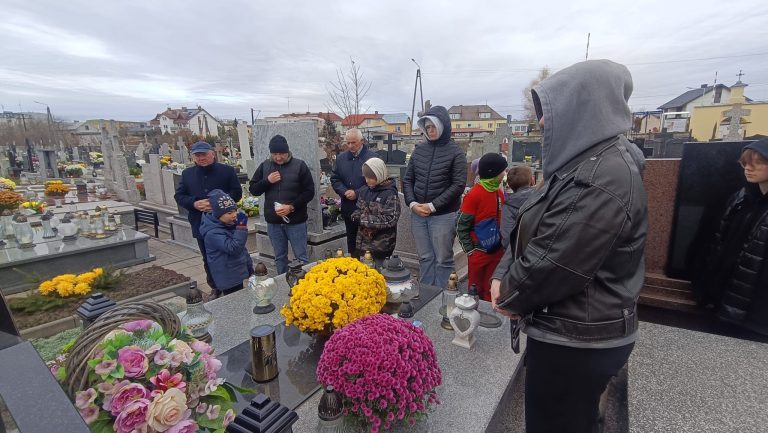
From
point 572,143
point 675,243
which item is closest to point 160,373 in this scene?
point 572,143

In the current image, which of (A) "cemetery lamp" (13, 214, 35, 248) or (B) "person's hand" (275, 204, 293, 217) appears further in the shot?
(A) "cemetery lamp" (13, 214, 35, 248)

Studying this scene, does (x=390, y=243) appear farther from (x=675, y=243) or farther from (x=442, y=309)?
(x=675, y=243)

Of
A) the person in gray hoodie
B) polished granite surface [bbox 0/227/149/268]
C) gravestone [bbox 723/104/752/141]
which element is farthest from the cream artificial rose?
gravestone [bbox 723/104/752/141]

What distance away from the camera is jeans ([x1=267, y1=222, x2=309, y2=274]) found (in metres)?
4.49

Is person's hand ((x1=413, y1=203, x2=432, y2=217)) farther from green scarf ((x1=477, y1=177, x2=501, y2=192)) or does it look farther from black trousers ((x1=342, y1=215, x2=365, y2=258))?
black trousers ((x1=342, y1=215, x2=365, y2=258))

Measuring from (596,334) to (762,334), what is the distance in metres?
2.06

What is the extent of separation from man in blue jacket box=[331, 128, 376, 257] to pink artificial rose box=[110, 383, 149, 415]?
11.3 ft

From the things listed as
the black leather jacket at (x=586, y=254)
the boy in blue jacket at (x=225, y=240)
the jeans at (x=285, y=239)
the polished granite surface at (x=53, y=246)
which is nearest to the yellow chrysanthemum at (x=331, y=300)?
the black leather jacket at (x=586, y=254)

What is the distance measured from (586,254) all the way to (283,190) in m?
3.63

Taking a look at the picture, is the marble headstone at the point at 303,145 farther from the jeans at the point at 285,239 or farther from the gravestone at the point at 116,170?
the gravestone at the point at 116,170

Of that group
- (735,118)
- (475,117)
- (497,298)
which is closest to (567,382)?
(497,298)

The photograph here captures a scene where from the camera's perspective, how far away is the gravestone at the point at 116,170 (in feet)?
33.7

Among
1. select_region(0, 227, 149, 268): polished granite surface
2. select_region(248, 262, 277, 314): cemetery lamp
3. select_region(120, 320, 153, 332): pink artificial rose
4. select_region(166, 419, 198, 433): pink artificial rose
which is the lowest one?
select_region(0, 227, 149, 268): polished granite surface

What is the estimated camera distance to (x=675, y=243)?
3346 mm
